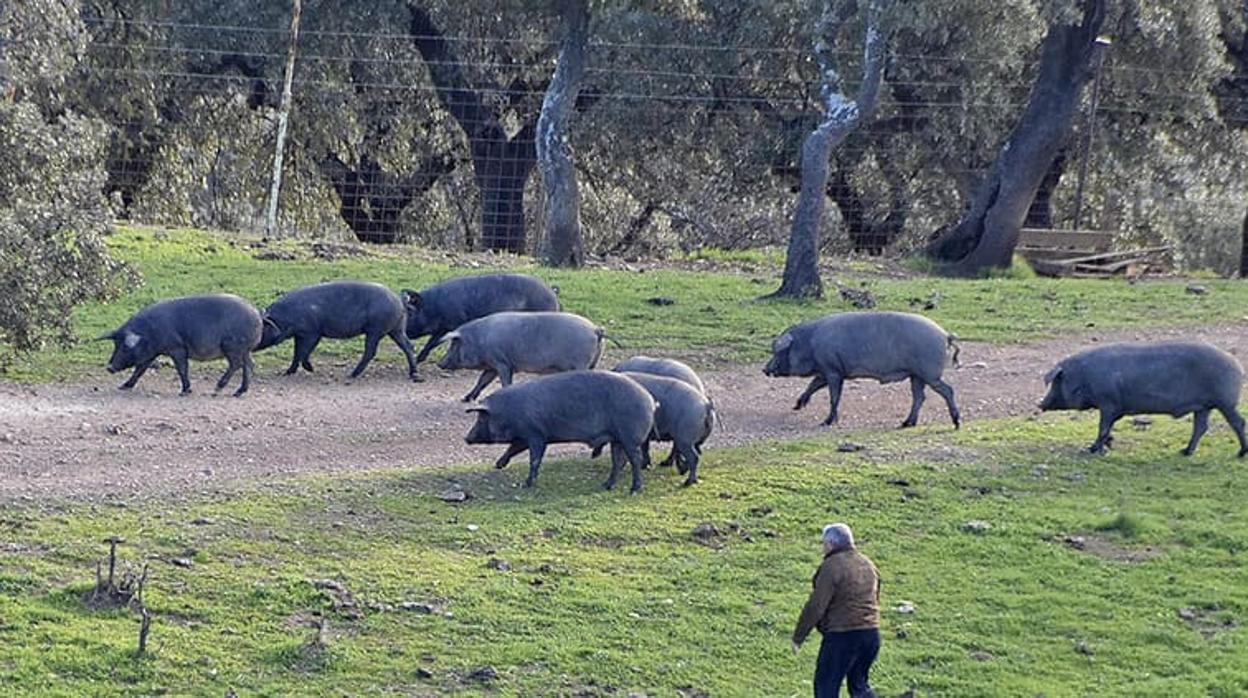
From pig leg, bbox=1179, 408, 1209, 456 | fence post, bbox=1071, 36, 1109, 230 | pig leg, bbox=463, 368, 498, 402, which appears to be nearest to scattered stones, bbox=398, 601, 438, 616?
pig leg, bbox=463, 368, 498, 402

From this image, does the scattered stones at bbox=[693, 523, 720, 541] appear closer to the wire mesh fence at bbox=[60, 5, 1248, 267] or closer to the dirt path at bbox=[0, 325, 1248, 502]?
the dirt path at bbox=[0, 325, 1248, 502]

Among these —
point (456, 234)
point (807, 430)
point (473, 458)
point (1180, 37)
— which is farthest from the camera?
point (456, 234)

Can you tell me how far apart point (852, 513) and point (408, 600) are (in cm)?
428

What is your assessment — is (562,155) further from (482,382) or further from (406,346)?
(482,382)

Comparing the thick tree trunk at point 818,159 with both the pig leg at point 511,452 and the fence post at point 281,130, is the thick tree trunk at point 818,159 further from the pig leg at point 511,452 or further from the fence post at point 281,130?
the pig leg at point 511,452

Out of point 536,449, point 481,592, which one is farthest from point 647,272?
point 481,592

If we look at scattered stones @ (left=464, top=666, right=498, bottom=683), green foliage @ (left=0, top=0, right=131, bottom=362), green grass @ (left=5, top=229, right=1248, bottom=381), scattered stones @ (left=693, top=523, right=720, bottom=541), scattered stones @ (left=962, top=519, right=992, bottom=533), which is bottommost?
scattered stones @ (left=464, top=666, right=498, bottom=683)

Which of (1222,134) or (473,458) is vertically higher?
(1222,134)

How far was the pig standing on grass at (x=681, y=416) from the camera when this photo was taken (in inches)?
680

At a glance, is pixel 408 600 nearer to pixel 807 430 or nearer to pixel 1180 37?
pixel 807 430

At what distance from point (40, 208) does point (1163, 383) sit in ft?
33.1

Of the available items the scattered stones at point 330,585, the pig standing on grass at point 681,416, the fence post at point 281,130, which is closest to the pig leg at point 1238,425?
the pig standing on grass at point 681,416

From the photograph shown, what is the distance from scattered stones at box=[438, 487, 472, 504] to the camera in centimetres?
1645

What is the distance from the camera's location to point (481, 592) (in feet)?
46.8
